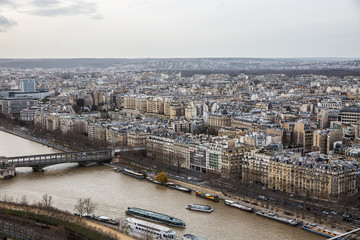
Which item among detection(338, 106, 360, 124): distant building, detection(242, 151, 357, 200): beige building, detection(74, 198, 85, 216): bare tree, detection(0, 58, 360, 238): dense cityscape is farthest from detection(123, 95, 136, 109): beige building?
detection(74, 198, 85, 216): bare tree

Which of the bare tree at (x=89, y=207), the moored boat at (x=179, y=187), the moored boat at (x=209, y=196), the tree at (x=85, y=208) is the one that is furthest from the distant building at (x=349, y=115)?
the tree at (x=85, y=208)

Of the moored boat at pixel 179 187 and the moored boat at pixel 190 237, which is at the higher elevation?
the moored boat at pixel 190 237

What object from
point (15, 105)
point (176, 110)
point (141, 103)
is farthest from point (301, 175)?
point (15, 105)

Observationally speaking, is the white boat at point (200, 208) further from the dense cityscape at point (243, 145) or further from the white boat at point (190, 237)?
the white boat at point (190, 237)

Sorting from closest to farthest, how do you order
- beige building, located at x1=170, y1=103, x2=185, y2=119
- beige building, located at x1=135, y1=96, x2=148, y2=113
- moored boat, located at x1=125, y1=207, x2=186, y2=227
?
Result: moored boat, located at x1=125, y1=207, x2=186, y2=227, beige building, located at x1=170, y1=103, x2=185, y2=119, beige building, located at x1=135, y1=96, x2=148, y2=113

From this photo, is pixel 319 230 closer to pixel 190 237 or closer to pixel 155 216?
pixel 190 237

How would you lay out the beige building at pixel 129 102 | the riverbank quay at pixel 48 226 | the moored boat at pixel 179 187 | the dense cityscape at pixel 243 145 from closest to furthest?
the riverbank quay at pixel 48 226 < the dense cityscape at pixel 243 145 < the moored boat at pixel 179 187 < the beige building at pixel 129 102

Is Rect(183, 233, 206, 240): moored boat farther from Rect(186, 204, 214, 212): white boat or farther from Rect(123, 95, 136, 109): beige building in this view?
Rect(123, 95, 136, 109): beige building
